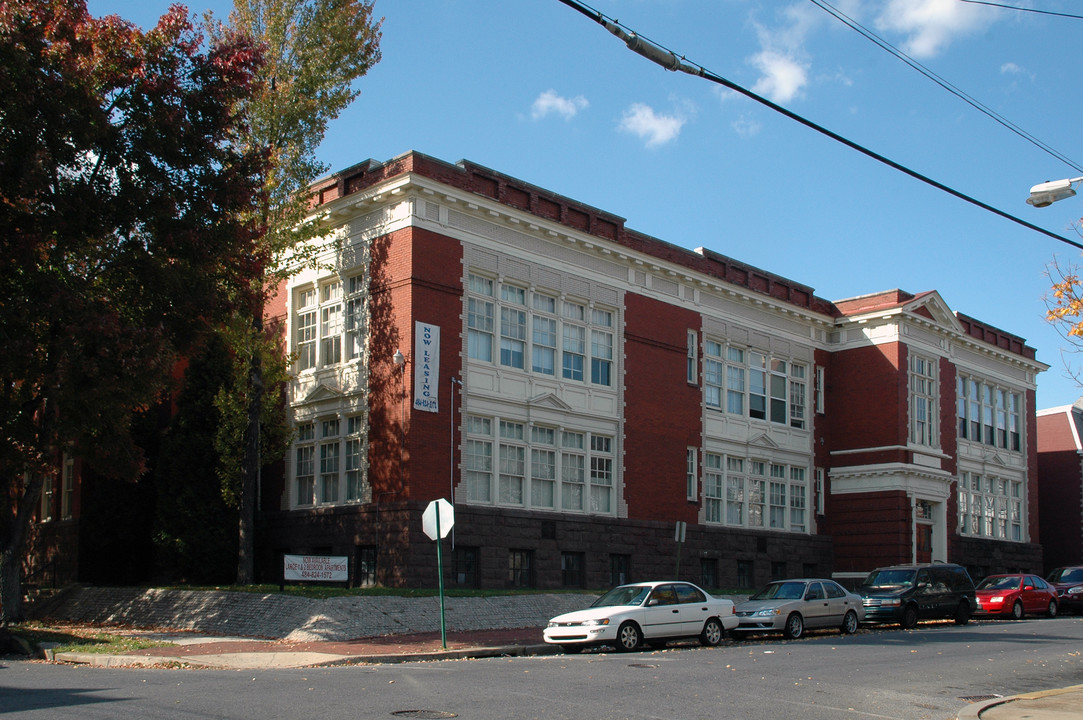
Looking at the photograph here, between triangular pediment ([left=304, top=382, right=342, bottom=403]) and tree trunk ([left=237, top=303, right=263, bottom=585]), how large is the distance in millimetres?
1791

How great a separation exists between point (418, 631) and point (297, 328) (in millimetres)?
11940

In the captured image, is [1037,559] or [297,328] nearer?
[297,328]

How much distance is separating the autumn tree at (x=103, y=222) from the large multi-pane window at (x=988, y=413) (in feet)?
104


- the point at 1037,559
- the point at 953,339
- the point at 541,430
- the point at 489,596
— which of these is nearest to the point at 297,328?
the point at 541,430

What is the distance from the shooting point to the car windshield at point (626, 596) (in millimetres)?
21156

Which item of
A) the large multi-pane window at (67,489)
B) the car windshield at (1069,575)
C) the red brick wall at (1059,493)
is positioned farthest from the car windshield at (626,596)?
the red brick wall at (1059,493)

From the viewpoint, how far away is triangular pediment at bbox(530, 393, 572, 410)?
3044 centimetres

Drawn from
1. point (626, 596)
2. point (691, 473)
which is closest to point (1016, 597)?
point (691, 473)

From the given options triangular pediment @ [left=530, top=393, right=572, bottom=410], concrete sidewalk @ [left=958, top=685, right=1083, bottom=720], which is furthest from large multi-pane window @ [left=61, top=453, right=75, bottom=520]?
concrete sidewalk @ [left=958, top=685, right=1083, bottom=720]

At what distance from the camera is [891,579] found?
28.7 m

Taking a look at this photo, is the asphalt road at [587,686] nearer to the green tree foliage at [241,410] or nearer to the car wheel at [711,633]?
the car wheel at [711,633]

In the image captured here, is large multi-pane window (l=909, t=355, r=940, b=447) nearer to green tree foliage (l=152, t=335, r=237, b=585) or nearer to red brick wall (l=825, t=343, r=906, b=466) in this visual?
red brick wall (l=825, t=343, r=906, b=466)

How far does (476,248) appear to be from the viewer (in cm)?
2947

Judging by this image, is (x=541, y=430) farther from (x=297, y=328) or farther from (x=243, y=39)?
(x=243, y=39)
